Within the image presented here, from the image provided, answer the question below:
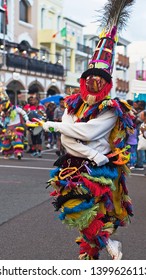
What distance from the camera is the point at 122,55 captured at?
64.2 metres

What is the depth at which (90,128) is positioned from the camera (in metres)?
5.26

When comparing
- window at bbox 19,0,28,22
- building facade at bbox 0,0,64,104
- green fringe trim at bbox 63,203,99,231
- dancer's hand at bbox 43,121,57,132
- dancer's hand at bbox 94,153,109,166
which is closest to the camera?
green fringe trim at bbox 63,203,99,231

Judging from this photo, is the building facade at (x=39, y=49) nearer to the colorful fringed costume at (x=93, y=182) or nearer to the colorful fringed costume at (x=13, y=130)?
the colorful fringed costume at (x=13, y=130)

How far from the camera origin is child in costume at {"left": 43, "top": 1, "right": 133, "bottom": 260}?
204 inches

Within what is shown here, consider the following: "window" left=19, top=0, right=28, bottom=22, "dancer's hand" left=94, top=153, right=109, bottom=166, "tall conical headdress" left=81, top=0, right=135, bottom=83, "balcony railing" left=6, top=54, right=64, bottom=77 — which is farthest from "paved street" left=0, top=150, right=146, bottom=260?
"window" left=19, top=0, right=28, bottom=22

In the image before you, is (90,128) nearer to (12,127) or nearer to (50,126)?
(50,126)

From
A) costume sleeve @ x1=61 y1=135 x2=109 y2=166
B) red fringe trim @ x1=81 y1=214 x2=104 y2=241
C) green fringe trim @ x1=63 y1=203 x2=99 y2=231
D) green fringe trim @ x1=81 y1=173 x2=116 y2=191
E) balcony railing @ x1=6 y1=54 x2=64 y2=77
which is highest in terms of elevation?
balcony railing @ x1=6 y1=54 x2=64 y2=77

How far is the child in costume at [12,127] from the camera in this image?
16156mm

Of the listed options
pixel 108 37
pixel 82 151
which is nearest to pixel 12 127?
pixel 108 37

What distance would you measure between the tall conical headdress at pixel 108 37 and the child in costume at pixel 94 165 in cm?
2

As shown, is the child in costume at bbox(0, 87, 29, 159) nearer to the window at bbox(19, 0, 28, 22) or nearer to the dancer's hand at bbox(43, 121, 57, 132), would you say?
the dancer's hand at bbox(43, 121, 57, 132)

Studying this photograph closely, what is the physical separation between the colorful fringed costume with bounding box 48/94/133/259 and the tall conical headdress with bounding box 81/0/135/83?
12.1 inches

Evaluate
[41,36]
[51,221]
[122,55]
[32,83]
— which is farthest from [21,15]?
[51,221]

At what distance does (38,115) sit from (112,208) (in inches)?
441
